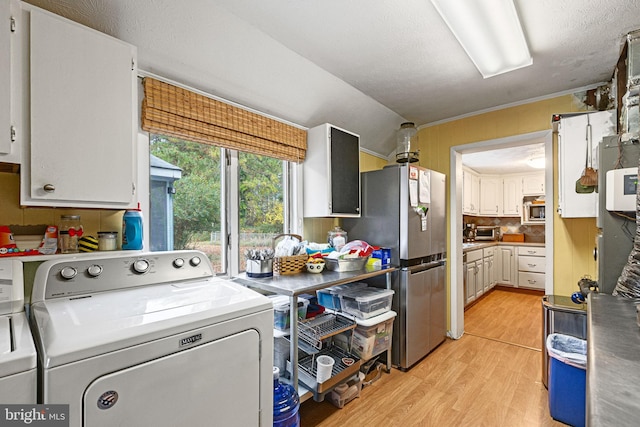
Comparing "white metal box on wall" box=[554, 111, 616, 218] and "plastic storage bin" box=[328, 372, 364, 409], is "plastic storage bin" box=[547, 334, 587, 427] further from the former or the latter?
"plastic storage bin" box=[328, 372, 364, 409]

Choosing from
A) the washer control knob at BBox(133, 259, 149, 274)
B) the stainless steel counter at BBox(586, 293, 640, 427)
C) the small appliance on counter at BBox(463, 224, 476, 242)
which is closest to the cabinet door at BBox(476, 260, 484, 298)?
the small appliance on counter at BBox(463, 224, 476, 242)

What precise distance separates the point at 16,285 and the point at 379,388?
232cm

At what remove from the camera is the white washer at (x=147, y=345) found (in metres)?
0.79

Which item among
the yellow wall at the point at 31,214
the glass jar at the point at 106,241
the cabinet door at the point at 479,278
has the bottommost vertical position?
the cabinet door at the point at 479,278

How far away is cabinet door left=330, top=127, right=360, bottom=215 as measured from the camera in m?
2.53

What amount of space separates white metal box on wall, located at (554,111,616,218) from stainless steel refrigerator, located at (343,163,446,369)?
1.01 m

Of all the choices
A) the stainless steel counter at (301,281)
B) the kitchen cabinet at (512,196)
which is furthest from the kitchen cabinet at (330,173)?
the kitchen cabinet at (512,196)

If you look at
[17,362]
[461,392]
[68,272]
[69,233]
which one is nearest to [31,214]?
[69,233]

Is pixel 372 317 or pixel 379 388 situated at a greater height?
pixel 372 317

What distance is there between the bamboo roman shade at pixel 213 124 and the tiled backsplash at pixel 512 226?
462 centimetres

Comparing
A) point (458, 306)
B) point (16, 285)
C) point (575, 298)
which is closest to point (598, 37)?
point (575, 298)

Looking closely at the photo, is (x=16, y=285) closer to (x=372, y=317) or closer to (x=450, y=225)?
(x=372, y=317)

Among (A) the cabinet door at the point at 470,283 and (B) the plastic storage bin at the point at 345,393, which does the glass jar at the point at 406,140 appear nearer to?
(A) the cabinet door at the point at 470,283

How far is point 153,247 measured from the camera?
70.4 inches
